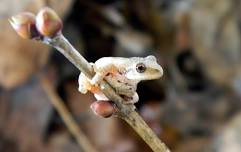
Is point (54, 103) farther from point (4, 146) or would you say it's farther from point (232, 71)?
point (232, 71)

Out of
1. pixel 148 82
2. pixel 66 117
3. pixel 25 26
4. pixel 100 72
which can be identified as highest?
pixel 148 82

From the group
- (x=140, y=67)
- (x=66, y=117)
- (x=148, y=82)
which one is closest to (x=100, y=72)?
(x=140, y=67)

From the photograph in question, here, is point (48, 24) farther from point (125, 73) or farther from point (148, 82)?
point (148, 82)

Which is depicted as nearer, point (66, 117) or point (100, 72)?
point (100, 72)

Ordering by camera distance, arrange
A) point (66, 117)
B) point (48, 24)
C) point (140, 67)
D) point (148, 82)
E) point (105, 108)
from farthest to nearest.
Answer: point (148, 82), point (66, 117), point (140, 67), point (105, 108), point (48, 24)

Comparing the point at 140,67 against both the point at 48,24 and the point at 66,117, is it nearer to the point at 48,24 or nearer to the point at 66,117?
the point at 48,24

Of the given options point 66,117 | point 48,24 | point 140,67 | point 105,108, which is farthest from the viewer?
point 66,117

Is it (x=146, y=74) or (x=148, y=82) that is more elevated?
(x=148, y=82)
